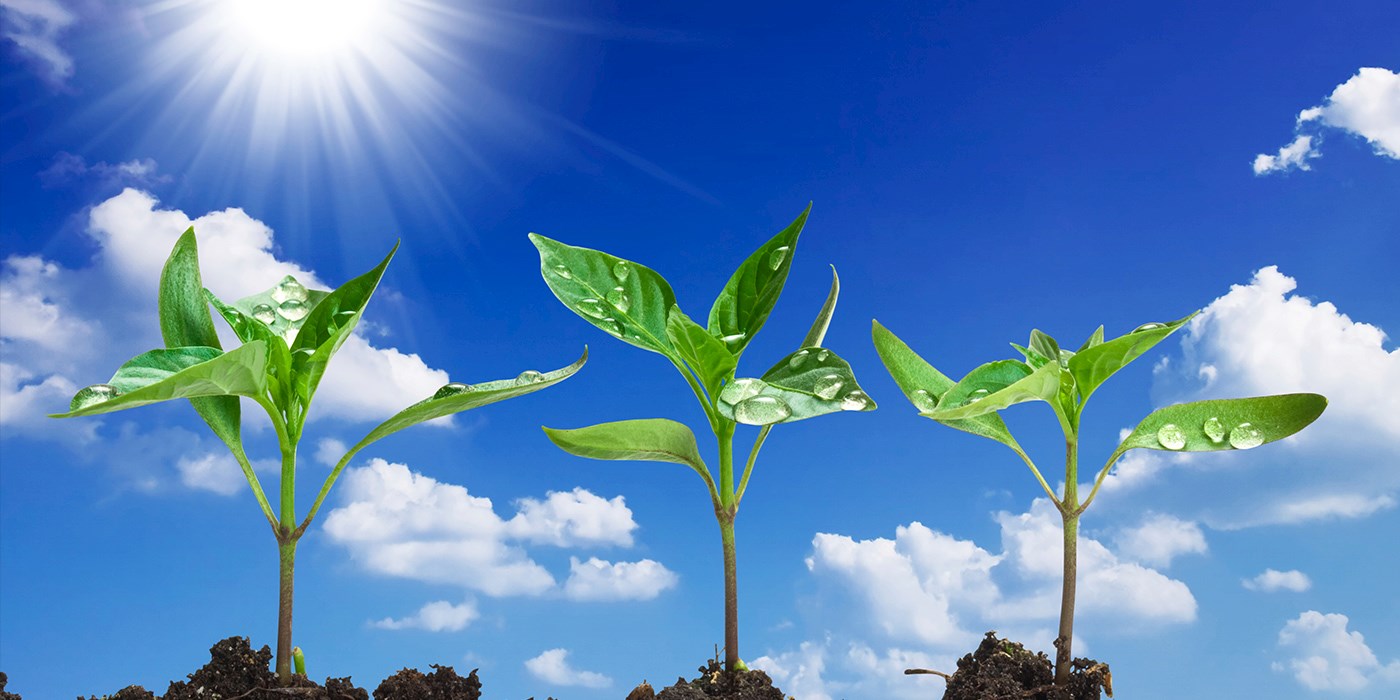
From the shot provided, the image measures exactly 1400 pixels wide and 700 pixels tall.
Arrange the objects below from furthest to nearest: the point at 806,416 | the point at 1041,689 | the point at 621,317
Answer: the point at 621,317
the point at 1041,689
the point at 806,416

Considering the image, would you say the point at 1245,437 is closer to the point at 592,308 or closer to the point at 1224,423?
the point at 1224,423

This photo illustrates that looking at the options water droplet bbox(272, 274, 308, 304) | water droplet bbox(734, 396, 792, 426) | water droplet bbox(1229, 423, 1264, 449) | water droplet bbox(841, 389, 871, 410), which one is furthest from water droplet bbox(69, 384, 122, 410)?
water droplet bbox(1229, 423, 1264, 449)

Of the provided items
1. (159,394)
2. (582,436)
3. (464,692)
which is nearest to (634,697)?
(464,692)

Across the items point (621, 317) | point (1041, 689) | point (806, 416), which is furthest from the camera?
point (621, 317)

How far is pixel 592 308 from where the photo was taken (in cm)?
221

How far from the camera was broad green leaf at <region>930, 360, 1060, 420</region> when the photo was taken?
6.17ft

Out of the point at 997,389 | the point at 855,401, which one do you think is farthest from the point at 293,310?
the point at 997,389

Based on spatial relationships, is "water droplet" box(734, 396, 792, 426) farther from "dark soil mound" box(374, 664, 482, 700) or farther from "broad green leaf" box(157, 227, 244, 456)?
"broad green leaf" box(157, 227, 244, 456)

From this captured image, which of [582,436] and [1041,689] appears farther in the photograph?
[1041,689]

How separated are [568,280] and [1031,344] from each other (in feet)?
3.42

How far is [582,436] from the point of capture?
1902mm

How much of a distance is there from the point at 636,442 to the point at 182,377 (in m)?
0.83

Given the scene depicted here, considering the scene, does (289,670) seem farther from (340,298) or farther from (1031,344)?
(1031,344)

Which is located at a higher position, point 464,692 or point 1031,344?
point 1031,344
